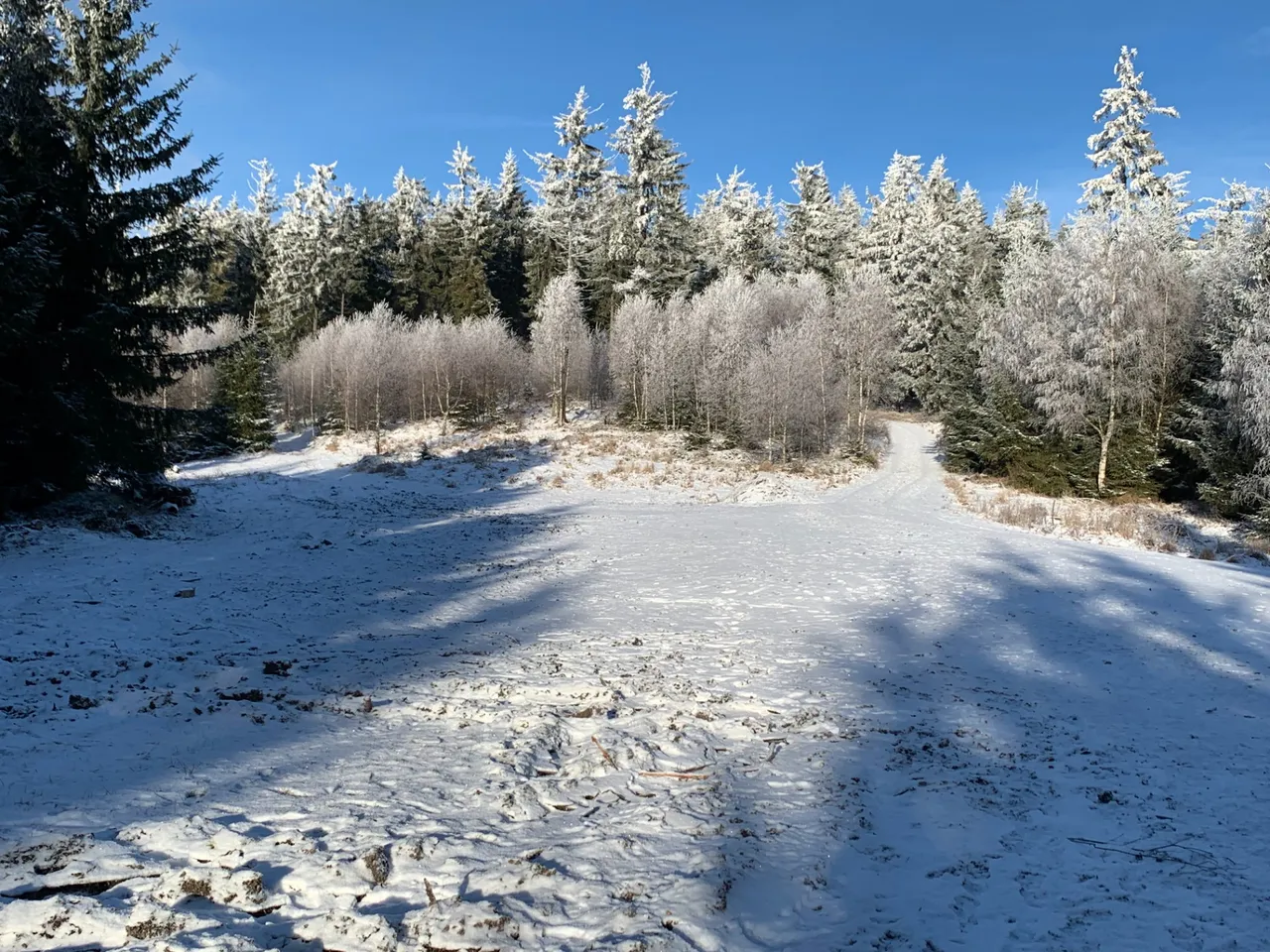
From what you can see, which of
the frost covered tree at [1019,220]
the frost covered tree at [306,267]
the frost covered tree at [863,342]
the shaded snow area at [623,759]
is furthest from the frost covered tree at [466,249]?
the shaded snow area at [623,759]

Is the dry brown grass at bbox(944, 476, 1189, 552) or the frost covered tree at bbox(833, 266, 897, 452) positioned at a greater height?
the frost covered tree at bbox(833, 266, 897, 452)

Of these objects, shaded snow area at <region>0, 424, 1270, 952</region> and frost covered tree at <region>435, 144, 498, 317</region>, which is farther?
frost covered tree at <region>435, 144, 498, 317</region>

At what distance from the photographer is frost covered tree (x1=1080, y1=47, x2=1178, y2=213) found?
41.0 meters

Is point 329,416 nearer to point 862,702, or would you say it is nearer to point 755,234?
point 755,234

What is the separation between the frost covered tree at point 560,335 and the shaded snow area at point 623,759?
33.7m

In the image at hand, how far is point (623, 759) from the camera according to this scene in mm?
6918

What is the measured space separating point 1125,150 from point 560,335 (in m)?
33.3

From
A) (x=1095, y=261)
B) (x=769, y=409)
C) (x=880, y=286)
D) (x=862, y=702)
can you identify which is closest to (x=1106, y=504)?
(x=1095, y=261)

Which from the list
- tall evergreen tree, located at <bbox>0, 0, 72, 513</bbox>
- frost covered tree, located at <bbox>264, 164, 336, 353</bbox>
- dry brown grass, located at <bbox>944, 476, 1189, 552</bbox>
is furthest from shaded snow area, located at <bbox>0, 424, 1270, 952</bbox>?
frost covered tree, located at <bbox>264, 164, 336, 353</bbox>

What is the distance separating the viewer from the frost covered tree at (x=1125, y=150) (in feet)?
134

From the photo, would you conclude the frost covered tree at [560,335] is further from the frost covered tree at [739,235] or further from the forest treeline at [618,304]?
the frost covered tree at [739,235]

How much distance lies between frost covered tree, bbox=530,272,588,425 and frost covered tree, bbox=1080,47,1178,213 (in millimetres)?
30005

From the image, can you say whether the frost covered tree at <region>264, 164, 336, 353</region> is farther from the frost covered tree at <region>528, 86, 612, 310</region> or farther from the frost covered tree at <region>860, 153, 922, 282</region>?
the frost covered tree at <region>860, 153, 922, 282</region>

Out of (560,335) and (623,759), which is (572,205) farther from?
(623,759)
